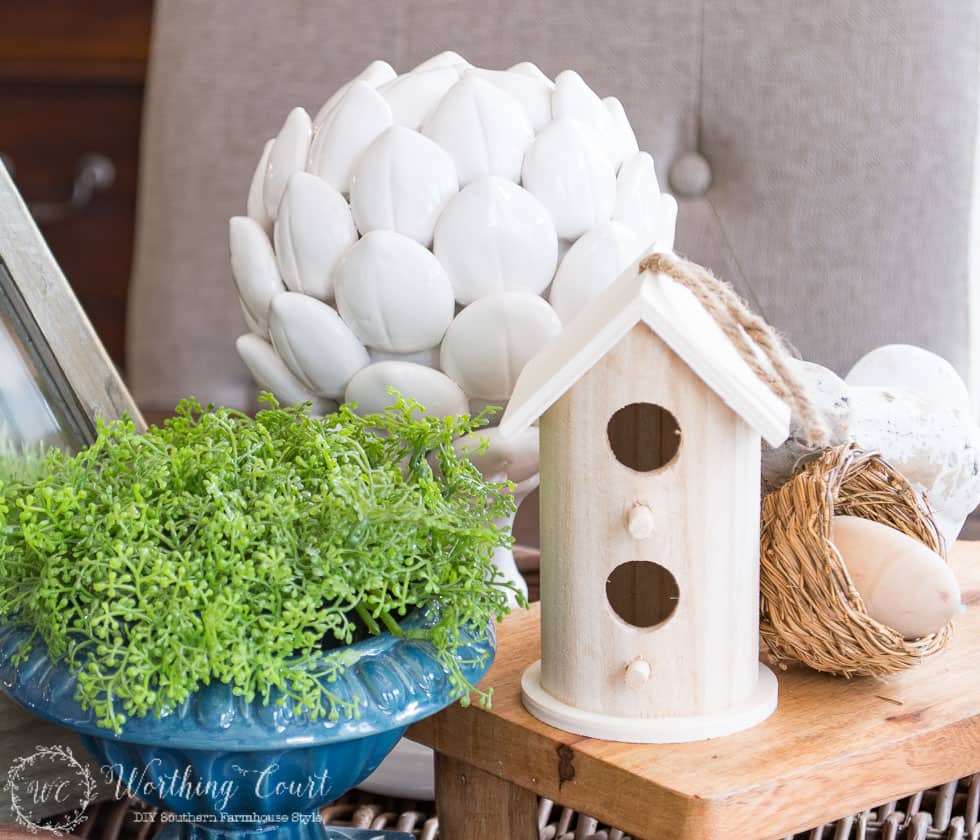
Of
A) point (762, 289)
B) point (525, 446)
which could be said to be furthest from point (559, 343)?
point (762, 289)

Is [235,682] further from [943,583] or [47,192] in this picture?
[47,192]

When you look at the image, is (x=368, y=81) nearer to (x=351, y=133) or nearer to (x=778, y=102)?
(x=351, y=133)

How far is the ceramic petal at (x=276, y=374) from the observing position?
2.27 feet

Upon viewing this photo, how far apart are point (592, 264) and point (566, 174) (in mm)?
51

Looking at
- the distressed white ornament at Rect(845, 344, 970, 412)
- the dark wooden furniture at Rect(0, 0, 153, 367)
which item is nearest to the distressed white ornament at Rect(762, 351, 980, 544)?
the distressed white ornament at Rect(845, 344, 970, 412)

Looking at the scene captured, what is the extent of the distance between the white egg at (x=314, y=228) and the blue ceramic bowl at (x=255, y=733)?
0.23 meters

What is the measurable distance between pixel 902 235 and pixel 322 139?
0.88 m

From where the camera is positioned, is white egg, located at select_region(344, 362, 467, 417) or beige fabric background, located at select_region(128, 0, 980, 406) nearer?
white egg, located at select_region(344, 362, 467, 417)

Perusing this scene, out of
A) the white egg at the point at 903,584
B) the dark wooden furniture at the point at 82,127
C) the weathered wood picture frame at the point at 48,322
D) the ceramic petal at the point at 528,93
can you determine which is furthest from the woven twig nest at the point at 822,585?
the dark wooden furniture at the point at 82,127

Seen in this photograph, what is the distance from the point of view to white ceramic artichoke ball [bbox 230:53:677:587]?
24.4 inches

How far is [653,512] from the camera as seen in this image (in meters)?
0.51

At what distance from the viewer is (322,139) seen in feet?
2.16

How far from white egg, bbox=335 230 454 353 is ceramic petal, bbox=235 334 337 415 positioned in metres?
0.07

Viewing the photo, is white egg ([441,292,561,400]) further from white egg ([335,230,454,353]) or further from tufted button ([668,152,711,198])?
tufted button ([668,152,711,198])
